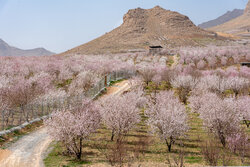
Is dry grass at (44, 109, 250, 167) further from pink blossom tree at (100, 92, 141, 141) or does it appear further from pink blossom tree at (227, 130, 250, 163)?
pink blossom tree at (100, 92, 141, 141)

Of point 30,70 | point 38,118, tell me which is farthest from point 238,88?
point 30,70

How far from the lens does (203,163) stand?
64.4 feet

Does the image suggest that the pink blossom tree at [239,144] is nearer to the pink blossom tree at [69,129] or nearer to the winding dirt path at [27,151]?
the pink blossom tree at [69,129]

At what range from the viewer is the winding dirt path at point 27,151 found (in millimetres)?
18855

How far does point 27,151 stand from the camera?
21.2 meters

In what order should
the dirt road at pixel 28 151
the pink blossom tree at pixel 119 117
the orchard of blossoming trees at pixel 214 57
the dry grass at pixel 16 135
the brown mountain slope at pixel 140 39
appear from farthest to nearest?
the brown mountain slope at pixel 140 39, the orchard of blossoming trees at pixel 214 57, the pink blossom tree at pixel 119 117, the dry grass at pixel 16 135, the dirt road at pixel 28 151

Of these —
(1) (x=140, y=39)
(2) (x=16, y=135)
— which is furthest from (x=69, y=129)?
(1) (x=140, y=39)

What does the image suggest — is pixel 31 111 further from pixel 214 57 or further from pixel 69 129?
pixel 214 57

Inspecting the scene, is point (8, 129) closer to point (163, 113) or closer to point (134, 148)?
point (134, 148)

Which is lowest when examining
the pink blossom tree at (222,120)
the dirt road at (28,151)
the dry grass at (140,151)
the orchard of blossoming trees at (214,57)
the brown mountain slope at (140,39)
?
the dry grass at (140,151)

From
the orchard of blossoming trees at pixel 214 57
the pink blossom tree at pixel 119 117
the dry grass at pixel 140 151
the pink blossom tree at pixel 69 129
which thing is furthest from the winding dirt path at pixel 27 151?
the orchard of blossoming trees at pixel 214 57

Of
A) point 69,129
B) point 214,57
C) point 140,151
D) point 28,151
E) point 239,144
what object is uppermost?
point 214,57

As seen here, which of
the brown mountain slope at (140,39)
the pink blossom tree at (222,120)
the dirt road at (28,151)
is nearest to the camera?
the dirt road at (28,151)

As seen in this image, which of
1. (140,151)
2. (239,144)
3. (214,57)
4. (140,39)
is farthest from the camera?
(140,39)
